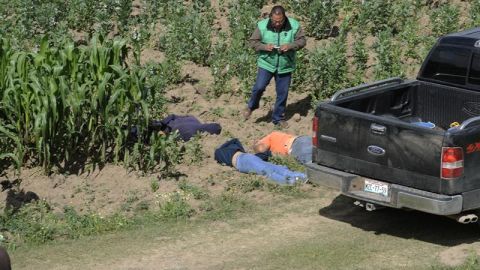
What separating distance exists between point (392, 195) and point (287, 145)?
330 cm

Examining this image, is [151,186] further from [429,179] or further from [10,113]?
[429,179]

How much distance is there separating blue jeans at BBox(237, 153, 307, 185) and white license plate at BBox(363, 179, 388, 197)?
1.95 meters

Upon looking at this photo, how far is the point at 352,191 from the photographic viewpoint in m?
11.0

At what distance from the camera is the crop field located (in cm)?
1180

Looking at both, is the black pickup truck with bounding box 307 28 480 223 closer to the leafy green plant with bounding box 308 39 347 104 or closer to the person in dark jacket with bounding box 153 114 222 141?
the person in dark jacket with bounding box 153 114 222 141

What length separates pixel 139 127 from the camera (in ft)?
42.0

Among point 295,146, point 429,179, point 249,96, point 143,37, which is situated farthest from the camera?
point 143,37

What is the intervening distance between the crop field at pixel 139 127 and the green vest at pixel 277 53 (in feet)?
2.66

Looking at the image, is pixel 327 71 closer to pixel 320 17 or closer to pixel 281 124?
pixel 281 124

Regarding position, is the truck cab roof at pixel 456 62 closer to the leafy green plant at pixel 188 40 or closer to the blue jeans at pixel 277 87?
the blue jeans at pixel 277 87

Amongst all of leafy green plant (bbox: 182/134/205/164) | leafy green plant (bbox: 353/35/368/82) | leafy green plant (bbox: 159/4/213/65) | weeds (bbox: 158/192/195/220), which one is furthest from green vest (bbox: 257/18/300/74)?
weeds (bbox: 158/192/195/220)

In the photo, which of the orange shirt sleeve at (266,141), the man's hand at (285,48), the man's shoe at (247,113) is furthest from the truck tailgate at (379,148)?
the man's shoe at (247,113)

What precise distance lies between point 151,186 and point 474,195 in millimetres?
3908

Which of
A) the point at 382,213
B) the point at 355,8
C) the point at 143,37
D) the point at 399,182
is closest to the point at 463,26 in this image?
the point at 355,8
